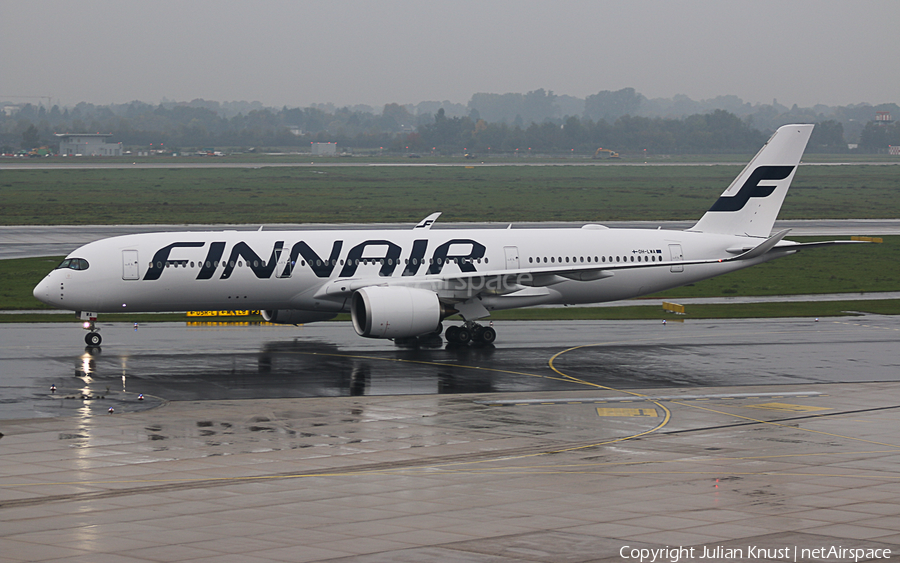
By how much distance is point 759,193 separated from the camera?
49.6m

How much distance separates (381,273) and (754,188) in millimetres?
18435

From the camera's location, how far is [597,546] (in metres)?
17.6

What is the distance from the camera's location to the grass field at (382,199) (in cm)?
11369

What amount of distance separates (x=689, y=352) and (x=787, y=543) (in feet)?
80.9

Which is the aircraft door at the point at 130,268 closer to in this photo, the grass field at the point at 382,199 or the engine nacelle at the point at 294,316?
the engine nacelle at the point at 294,316

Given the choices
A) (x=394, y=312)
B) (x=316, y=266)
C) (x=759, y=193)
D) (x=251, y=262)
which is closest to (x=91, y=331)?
(x=251, y=262)

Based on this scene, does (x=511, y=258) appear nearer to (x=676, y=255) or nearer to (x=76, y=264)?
(x=676, y=255)

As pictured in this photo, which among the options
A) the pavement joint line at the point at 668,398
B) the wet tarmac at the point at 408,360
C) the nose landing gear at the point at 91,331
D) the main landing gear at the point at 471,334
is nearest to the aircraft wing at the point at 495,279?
the main landing gear at the point at 471,334

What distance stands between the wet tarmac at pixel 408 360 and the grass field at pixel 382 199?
2334 inches

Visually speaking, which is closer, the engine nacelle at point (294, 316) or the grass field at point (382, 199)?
the engine nacelle at point (294, 316)

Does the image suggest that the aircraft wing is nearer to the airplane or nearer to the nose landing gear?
the airplane

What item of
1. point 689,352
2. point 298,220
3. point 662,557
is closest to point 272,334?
point 689,352

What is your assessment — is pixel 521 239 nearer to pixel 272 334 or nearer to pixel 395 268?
pixel 395 268

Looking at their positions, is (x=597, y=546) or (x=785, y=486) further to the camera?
(x=785, y=486)
